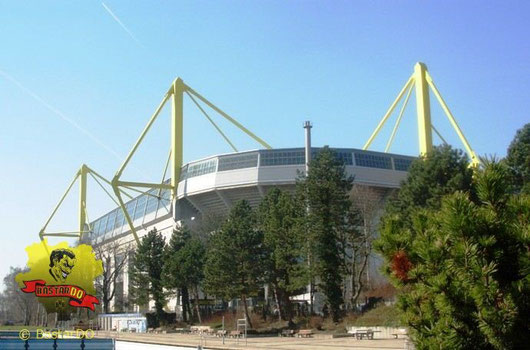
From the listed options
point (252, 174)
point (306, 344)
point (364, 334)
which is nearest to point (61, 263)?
point (252, 174)

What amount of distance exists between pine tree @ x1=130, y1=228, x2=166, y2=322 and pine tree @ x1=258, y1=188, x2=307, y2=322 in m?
16.5

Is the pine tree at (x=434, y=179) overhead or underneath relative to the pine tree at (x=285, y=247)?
overhead

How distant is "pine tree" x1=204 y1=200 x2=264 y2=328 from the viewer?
4325 cm

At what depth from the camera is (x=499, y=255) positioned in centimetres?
764

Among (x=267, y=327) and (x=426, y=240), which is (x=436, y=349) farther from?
(x=267, y=327)

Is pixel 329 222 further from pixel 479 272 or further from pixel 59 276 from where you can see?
pixel 479 272

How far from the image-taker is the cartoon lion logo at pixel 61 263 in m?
53.0

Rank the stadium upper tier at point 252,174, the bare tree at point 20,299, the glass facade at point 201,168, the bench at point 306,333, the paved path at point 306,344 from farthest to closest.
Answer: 1. the bare tree at point 20,299
2. the glass facade at point 201,168
3. the stadium upper tier at point 252,174
4. the bench at point 306,333
5. the paved path at point 306,344

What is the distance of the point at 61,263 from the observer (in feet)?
176

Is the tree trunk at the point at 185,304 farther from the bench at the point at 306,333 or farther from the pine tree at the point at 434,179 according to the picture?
the pine tree at the point at 434,179

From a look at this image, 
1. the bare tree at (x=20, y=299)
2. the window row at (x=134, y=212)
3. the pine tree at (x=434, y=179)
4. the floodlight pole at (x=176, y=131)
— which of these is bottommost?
the bare tree at (x=20, y=299)

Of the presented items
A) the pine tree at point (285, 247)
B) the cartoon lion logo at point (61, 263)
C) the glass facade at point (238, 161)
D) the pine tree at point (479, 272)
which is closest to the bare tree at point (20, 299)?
the glass facade at point (238, 161)

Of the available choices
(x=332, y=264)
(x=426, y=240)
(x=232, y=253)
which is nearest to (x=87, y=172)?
(x=232, y=253)

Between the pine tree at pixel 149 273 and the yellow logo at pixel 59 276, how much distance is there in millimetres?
4520
